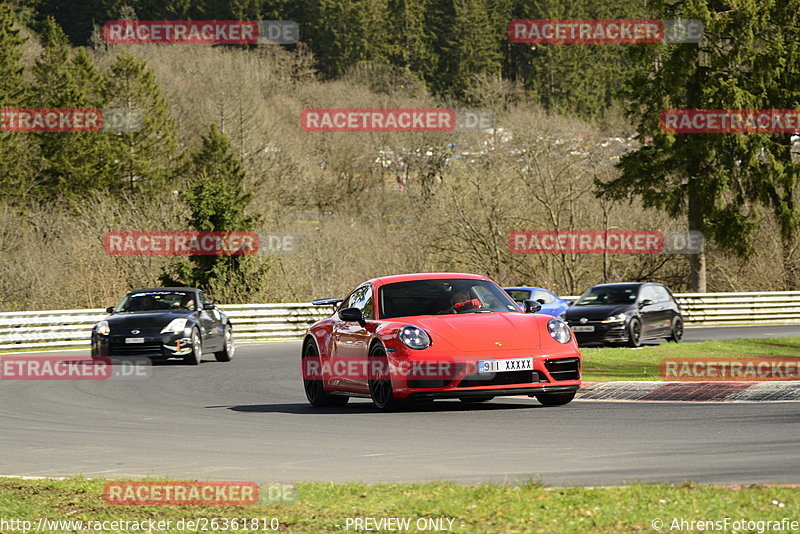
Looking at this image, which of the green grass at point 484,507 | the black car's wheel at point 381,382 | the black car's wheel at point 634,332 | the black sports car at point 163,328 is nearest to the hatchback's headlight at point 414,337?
the black car's wheel at point 381,382

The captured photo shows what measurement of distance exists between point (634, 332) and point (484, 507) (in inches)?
883

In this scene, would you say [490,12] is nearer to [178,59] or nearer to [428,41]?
[428,41]

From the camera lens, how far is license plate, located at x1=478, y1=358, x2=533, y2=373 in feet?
45.4

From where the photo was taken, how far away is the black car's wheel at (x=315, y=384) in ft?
53.1

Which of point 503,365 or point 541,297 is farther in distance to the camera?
point 541,297

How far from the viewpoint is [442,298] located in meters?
15.3

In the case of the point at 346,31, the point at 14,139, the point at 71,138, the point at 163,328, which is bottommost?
the point at 163,328

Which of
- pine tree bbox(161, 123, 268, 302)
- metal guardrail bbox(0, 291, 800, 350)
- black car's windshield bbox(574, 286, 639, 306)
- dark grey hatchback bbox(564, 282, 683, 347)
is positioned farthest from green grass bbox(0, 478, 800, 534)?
pine tree bbox(161, 123, 268, 302)

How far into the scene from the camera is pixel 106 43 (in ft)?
366

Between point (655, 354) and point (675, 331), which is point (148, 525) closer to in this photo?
point (655, 354)

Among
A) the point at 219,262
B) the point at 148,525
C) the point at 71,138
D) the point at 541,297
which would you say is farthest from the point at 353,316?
the point at 71,138

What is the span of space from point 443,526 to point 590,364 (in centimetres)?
1691

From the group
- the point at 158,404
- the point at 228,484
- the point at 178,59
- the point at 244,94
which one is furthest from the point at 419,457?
the point at 178,59

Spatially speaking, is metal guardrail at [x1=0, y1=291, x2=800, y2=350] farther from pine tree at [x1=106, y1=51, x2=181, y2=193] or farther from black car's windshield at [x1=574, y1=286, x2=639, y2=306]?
pine tree at [x1=106, y1=51, x2=181, y2=193]
